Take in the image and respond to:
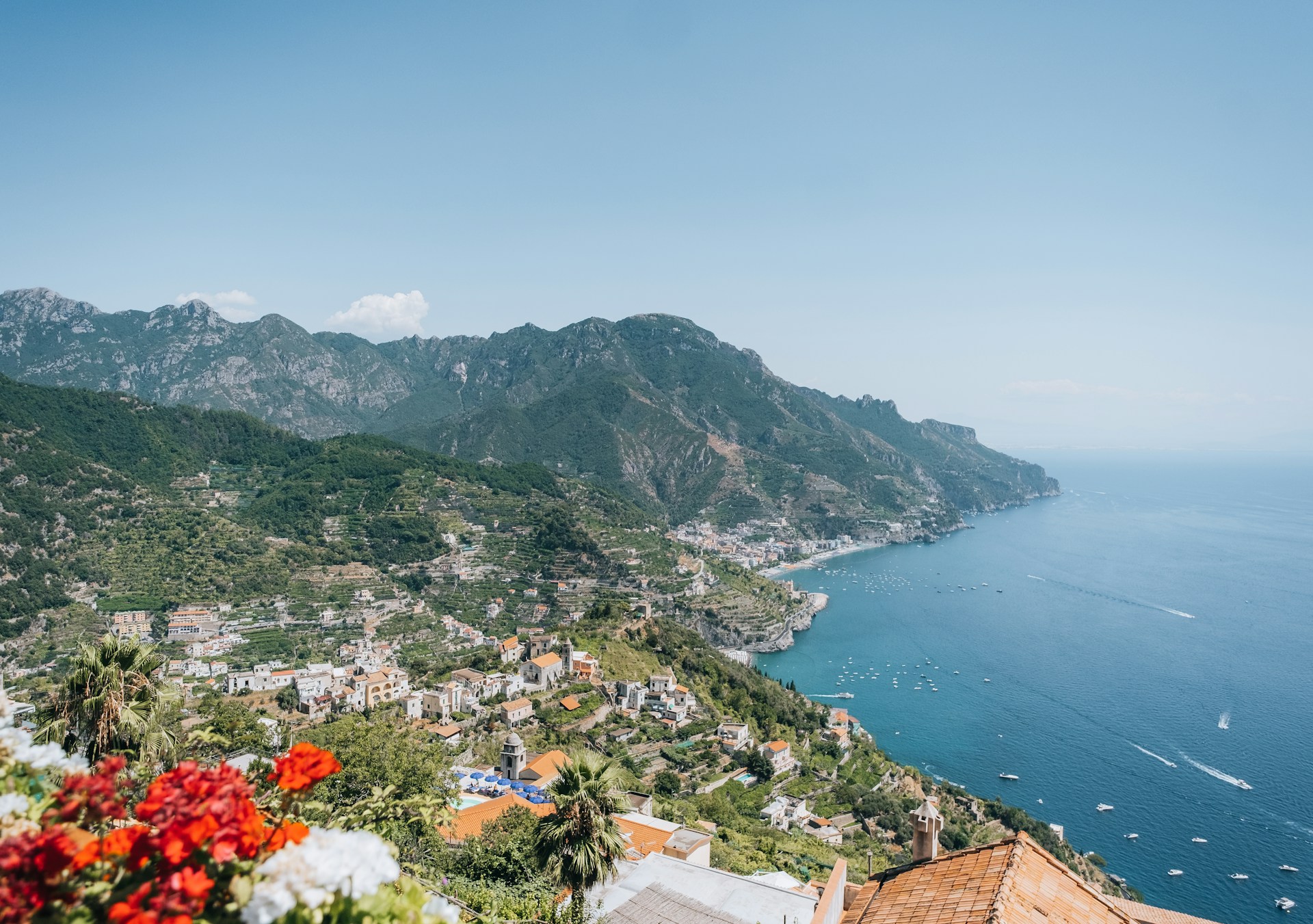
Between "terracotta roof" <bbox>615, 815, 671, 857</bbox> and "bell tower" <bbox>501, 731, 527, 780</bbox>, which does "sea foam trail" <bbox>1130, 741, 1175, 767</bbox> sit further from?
"terracotta roof" <bbox>615, 815, 671, 857</bbox>

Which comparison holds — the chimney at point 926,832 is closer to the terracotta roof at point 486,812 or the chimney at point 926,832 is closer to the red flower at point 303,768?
the red flower at point 303,768

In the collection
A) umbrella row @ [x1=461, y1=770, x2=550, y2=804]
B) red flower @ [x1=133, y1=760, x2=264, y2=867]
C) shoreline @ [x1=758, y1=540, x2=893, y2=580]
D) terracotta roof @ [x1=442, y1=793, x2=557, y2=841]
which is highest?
red flower @ [x1=133, y1=760, x2=264, y2=867]

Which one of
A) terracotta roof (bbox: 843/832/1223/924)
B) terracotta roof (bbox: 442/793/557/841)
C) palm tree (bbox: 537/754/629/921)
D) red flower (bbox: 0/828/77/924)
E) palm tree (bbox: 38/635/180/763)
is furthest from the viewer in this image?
terracotta roof (bbox: 442/793/557/841)

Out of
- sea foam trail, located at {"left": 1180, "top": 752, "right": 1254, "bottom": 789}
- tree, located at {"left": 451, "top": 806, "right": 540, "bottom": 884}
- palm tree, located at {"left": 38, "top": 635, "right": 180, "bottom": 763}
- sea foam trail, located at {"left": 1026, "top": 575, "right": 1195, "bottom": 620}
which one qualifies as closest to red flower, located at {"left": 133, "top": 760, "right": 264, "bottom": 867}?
palm tree, located at {"left": 38, "top": 635, "right": 180, "bottom": 763}

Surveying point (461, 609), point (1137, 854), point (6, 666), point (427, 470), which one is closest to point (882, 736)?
point (1137, 854)

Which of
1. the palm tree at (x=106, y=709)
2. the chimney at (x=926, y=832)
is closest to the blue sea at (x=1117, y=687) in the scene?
the chimney at (x=926, y=832)

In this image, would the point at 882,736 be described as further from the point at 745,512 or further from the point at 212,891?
the point at 745,512

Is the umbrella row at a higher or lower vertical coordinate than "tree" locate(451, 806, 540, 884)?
lower
